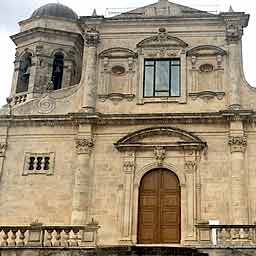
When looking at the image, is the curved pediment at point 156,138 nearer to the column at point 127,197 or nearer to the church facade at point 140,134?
the church facade at point 140,134

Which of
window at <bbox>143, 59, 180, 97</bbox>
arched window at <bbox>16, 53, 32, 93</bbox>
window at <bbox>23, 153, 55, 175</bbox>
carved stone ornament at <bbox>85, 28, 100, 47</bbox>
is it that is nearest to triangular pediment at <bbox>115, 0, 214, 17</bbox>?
carved stone ornament at <bbox>85, 28, 100, 47</bbox>

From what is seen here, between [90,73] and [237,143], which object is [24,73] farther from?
[237,143]

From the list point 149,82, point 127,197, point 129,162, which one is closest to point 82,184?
point 127,197

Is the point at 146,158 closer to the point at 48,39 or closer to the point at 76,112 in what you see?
the point at 76,112

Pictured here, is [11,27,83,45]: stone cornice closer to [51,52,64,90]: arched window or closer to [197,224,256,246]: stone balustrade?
[51,52,64,90]: arched window

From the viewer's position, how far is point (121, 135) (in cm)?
2028

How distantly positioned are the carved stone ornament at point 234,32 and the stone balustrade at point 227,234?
8.12 metres

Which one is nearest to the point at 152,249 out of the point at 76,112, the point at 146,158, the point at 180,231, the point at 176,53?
the point at 180,231

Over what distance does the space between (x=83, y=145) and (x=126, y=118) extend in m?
1.88

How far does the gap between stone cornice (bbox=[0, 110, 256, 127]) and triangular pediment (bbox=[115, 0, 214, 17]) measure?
4653 millimetres

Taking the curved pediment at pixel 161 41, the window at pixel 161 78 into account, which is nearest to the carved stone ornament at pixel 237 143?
the window at pixel 161 78

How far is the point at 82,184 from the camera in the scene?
19.5m

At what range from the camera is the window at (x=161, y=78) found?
21.0 metres

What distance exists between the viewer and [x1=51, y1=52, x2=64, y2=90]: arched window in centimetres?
2342
